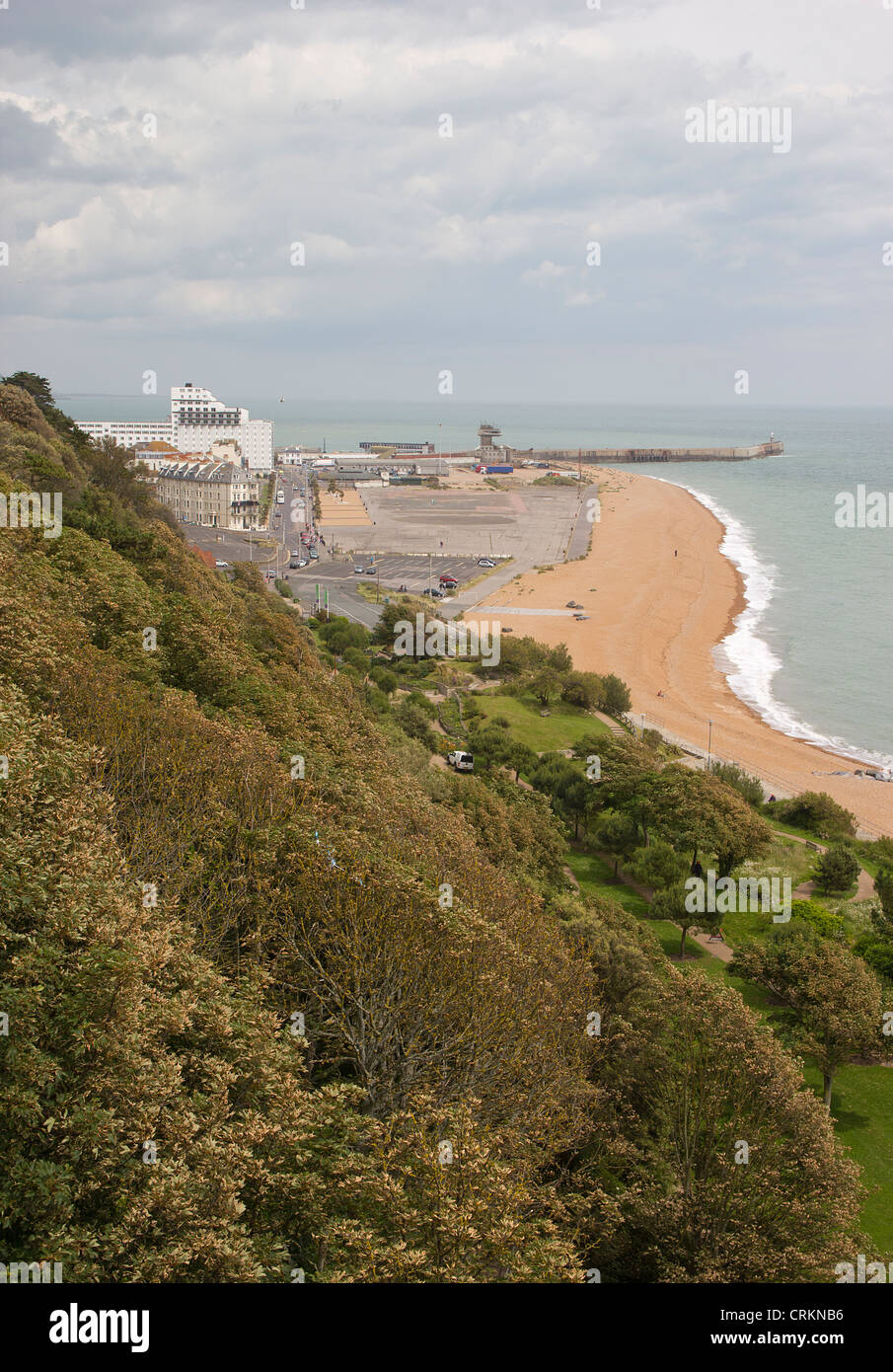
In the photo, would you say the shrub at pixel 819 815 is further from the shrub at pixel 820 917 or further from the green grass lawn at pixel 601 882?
the shrub at pixel 820 917

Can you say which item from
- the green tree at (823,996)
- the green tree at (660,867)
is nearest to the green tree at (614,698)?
the green tree at (660,867)

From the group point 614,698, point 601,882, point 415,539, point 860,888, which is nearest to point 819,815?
point 860,888

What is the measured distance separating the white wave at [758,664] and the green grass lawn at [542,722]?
35.5ft

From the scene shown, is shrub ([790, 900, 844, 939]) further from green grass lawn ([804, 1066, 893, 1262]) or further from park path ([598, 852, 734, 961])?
green grass lawn ([804, 1066, 893, 1262])

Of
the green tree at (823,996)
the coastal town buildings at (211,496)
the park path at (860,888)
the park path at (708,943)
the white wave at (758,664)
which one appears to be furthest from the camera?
the coastal town buildings at (211,496)

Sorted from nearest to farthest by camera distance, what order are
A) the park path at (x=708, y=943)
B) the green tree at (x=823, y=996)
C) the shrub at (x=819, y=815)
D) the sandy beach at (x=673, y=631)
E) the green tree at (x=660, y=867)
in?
the green tree at (x=823, y=996) → the park path at (x=708, y=943) → the green tree at (x=660, y=867) → the shrub at (x=819, y=815) → the sandy beach at (x=673, y=631)

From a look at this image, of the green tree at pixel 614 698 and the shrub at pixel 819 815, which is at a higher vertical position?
the green tree at pixel 614 698

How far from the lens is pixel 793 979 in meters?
23.0

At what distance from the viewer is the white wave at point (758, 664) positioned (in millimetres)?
52122

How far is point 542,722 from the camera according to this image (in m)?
52.2

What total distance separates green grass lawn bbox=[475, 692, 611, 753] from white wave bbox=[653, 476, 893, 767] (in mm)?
10824

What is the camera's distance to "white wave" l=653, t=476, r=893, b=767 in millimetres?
52122
